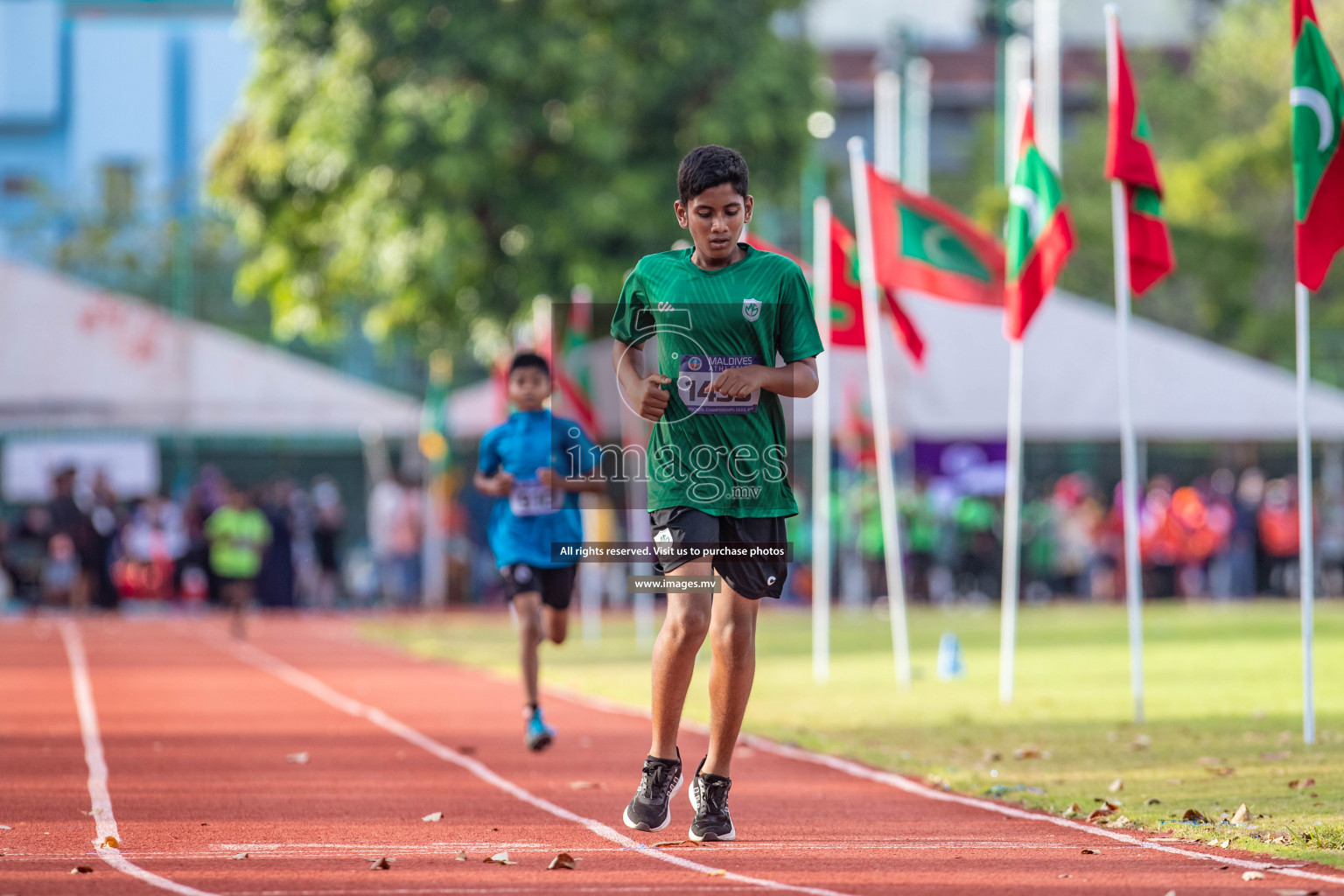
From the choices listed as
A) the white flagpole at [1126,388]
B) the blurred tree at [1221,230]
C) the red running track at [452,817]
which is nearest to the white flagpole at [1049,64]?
the blurred tree at [1221,230]

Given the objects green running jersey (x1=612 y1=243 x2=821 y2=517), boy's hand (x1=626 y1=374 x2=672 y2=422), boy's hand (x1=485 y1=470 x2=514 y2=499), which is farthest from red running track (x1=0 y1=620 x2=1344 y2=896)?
boy's hand (x1=626 y1=374 x2=672 y2=422)

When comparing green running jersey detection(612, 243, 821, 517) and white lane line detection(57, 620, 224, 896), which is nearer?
white lane line detection(57, 620, 224, 896)

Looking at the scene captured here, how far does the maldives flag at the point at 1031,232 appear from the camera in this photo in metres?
13.3

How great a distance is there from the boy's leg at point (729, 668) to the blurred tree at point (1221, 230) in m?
33.3

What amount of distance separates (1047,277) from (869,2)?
175ft

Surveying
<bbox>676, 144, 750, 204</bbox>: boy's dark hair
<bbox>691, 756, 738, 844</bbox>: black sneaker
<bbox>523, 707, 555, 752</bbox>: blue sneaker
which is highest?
<bbox>676, 144, 750, 204</bbox>: boy's dark hair

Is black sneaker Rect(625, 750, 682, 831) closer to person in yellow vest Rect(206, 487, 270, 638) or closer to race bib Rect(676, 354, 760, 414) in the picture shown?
race bib Rect(676, 354, 760, 414)

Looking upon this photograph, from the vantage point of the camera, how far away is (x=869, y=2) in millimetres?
65062

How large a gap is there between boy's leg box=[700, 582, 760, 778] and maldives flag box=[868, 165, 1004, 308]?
27.1 ft

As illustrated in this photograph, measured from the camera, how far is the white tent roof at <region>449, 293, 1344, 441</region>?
30250 mm

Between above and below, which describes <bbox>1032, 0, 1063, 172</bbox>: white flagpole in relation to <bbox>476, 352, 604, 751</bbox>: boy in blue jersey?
above

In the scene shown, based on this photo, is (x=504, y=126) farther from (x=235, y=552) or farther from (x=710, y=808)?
(x=710, y=808)

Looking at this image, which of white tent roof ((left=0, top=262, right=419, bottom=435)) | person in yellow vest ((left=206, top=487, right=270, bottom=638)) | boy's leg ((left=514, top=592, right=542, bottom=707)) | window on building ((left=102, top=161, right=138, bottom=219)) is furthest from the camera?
window on building ((left=102, top=161, right=138, bottom=219))

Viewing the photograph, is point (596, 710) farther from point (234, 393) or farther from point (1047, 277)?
point (234, 393)
